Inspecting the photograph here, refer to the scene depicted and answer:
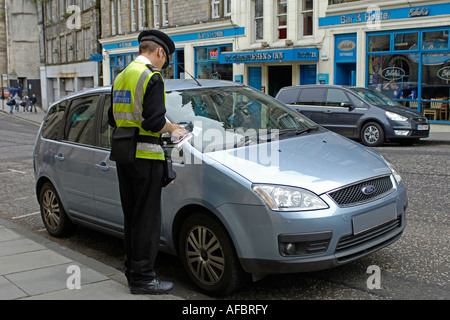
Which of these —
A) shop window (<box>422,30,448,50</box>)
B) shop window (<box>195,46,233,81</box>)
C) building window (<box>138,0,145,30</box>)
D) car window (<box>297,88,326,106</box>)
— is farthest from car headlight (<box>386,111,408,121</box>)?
building window (<box>138,0,145,30</box>)

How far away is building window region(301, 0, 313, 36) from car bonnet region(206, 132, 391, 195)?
20.4 m

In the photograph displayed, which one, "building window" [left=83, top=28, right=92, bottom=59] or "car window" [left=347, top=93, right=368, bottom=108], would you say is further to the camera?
"building window" [left=83, top=28, right=92, bottom=59]

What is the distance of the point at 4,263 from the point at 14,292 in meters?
0.97

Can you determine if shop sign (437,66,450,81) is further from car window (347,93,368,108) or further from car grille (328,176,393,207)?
car grille (328,176,393,207)

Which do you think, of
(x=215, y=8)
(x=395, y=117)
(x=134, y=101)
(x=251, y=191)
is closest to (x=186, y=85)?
(x=134, y=101)

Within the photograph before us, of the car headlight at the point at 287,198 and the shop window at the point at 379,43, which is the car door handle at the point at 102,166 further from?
the shop window at the point at 379,43

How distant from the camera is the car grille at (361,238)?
400cm

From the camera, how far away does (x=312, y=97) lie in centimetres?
1645

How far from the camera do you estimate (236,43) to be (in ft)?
90.6

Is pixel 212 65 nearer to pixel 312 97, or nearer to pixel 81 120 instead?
pixel 312 97

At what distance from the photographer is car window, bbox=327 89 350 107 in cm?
1592

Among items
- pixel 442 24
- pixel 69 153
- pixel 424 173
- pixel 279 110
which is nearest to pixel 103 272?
pixel 69 153

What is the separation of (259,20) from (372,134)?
13.1 meters

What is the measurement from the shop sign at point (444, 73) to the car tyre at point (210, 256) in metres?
17.4
